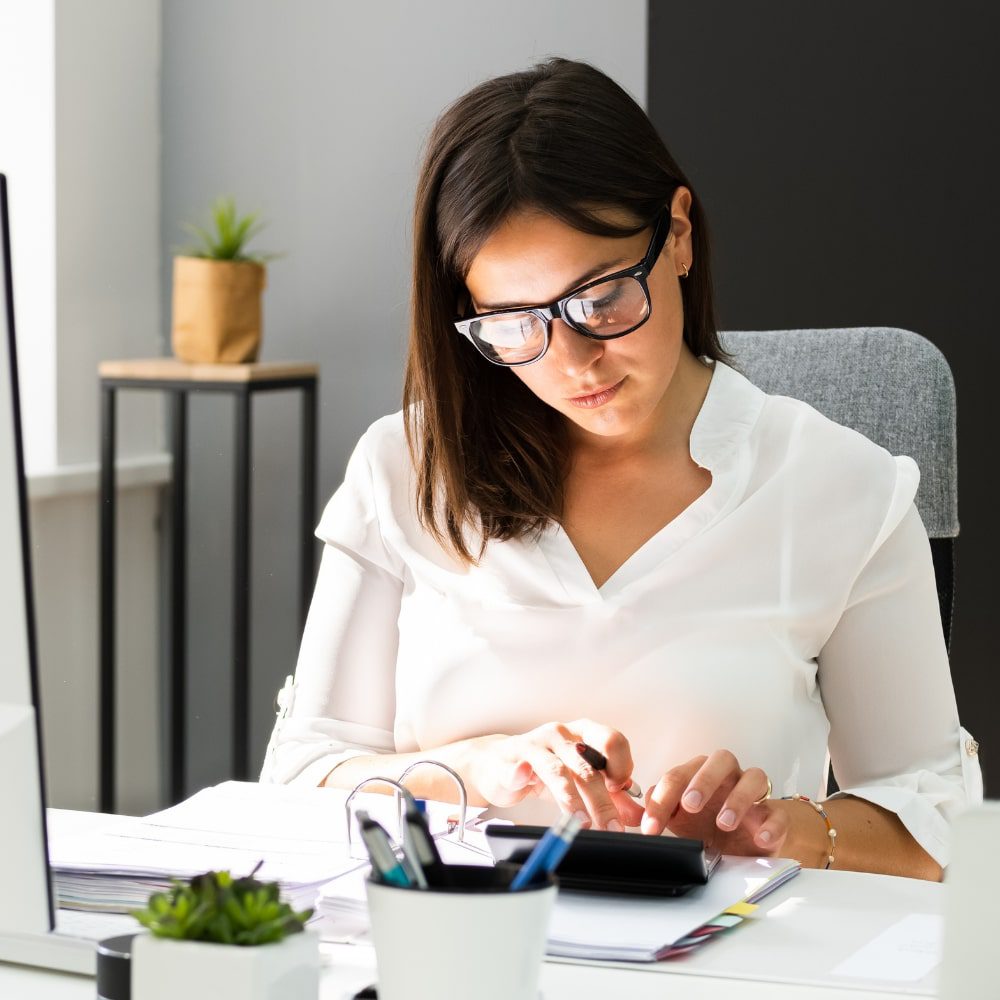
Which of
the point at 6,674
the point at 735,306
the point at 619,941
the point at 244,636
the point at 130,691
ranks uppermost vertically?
the point at 735,306

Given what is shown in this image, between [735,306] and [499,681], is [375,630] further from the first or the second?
[735,306]

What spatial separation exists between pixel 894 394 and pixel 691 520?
0.97 ft

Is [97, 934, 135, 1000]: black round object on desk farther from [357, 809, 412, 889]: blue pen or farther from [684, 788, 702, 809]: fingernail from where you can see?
[684, 788, 702, 809]: fingernail

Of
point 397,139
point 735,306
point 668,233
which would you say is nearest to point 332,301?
point 397,139

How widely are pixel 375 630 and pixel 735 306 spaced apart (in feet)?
4.23

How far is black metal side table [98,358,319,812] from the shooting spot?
109 inches

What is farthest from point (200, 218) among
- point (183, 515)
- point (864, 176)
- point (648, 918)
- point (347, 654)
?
point (648, 918)

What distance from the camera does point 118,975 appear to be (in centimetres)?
67

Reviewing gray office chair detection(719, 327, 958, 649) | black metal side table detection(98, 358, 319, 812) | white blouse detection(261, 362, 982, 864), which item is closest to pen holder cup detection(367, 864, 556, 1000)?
white blouse detection(261, 362, 982, 864)

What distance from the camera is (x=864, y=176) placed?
2441 millimetres

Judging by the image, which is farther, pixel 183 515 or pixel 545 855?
pixel 183 515

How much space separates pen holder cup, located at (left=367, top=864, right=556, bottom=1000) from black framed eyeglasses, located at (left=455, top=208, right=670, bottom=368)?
698 millimetres

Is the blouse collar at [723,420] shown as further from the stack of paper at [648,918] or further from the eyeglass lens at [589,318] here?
the stack of paper at [648,918]

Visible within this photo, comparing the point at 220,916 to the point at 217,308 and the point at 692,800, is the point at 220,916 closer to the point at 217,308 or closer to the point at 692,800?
the point at 692,800
